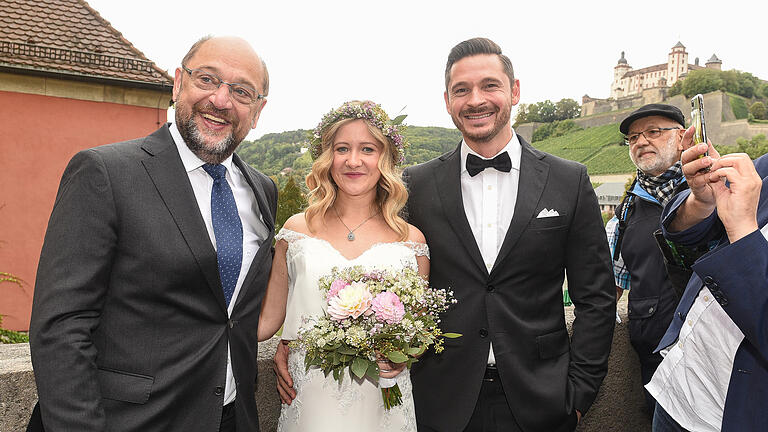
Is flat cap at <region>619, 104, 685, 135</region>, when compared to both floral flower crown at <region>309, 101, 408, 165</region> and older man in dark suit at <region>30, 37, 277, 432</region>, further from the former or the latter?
older man in dark suit at <region>30, 37, 277, 432</region>

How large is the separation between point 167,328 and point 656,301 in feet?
10.9

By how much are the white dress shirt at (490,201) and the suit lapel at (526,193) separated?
0.07 meters

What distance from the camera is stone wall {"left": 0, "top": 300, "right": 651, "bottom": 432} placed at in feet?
→ 8.84

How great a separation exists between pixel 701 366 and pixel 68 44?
1855cm

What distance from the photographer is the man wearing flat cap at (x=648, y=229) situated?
3.78m

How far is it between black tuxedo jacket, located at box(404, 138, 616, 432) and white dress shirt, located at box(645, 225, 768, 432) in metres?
0.77

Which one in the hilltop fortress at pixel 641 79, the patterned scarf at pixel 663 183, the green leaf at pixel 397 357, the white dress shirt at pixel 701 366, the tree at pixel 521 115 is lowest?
the green leaf at pixel 397 357

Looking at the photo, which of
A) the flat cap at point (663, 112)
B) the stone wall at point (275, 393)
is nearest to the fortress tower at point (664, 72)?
the flat cap at point (663, 112)

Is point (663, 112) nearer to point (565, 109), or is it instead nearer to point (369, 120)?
point (369, 120)

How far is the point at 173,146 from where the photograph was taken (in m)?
2.60

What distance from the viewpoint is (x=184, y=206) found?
2445 mm

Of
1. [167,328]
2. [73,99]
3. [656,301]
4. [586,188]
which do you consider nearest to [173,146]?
[167,328]

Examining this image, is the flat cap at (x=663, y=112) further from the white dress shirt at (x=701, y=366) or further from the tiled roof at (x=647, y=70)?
the tiled roof at (x=647, y=70)

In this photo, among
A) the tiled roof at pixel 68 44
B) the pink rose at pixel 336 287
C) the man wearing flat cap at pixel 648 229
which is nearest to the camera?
the pink rose at pixel 336 287
